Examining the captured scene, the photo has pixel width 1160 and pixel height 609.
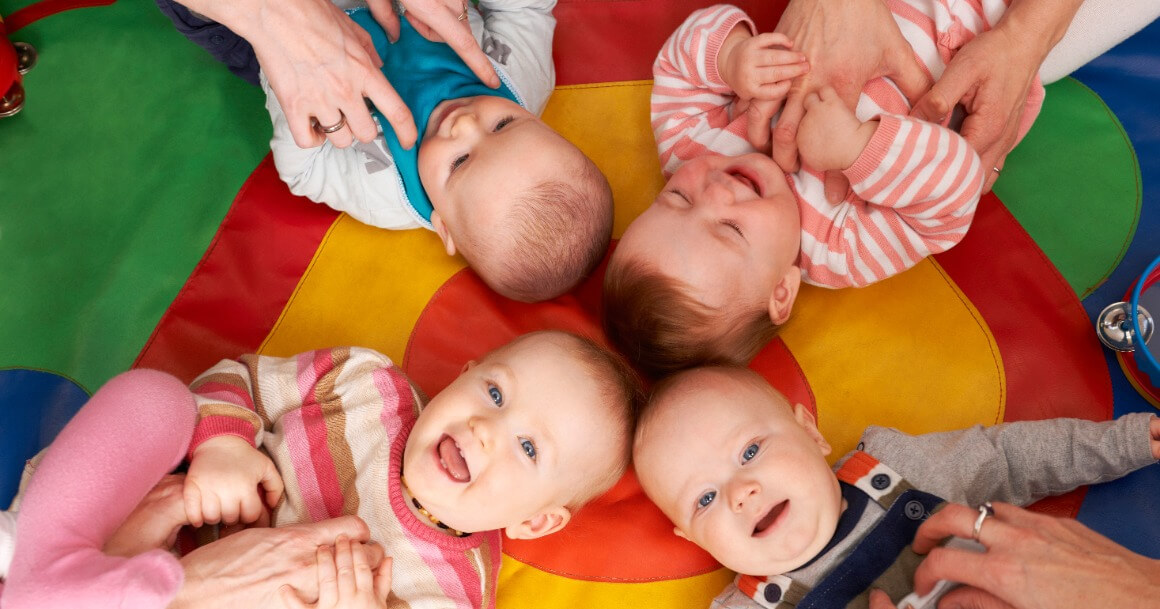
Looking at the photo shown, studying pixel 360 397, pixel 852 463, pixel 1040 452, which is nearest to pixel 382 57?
pixel 360 397

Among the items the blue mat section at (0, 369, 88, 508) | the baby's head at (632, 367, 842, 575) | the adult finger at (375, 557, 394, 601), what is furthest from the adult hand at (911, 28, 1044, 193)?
the blue mat section at (0, 369, 88, 508)

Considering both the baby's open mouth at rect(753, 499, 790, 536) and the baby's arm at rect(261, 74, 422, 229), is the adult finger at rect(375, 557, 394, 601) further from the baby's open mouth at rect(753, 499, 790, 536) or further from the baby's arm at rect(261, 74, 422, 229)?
the baby's arm at rect(261, 74, 422, 229)

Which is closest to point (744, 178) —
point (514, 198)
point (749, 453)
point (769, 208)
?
point (769, 208)

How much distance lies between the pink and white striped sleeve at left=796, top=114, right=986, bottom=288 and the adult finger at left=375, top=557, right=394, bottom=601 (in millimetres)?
961

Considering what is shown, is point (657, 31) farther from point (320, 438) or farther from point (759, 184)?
point (320, 438)

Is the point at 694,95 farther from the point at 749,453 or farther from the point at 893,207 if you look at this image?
the point at 749,453

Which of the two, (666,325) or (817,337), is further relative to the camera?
(817,337)

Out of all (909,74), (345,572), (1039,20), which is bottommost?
(345,572)

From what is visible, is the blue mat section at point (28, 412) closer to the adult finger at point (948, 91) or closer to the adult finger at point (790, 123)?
the adult finger at point (790, 123)

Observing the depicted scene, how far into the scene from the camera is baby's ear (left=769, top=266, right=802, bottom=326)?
1.58 metres

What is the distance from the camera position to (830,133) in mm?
1474

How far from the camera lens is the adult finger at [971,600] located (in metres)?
1.11

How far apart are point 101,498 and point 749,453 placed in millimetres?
940

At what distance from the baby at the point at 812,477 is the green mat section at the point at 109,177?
39.3 inches
